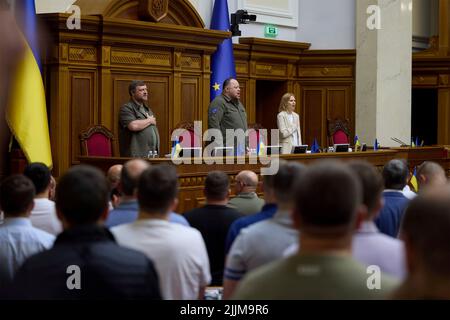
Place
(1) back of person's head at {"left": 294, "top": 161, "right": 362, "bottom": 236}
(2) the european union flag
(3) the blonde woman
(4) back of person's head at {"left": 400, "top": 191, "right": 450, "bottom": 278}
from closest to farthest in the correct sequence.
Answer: (4) back of person's head at {"left": 400, "top": 191, "right": 450, "bottom": 278}, (1) back of person's head at {"left": 294, "top": 161, "right": 362, "bottom": 236}, (3) the blonde woman, (2) the european union flag

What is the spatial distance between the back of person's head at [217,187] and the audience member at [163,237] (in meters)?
1.49

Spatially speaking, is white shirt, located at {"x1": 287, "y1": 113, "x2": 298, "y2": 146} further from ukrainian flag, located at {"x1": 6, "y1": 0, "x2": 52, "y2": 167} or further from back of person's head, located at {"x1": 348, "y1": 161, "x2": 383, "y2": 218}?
back of person's head, located at {"x1": 348, "y1": 161, "x2": 383, "y2": 218}

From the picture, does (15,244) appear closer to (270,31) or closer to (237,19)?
(237,19)

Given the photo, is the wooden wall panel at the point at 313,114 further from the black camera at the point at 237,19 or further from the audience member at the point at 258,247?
the audience member at the point at 258,247

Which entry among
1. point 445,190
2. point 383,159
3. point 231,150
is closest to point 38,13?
point 231,150

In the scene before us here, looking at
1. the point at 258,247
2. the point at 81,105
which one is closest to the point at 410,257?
the point at 258,247

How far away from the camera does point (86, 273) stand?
109 inches

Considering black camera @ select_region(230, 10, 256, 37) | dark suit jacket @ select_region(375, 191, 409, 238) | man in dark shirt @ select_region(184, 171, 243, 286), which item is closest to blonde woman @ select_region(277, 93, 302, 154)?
black camera @ select_region(230, 10, 256, 37)

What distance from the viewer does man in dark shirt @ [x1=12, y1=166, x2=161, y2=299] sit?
277cm

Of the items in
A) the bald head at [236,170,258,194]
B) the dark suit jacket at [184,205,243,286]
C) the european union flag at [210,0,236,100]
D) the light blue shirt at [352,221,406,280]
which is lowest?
the dark suit jacket at [184,205,243,286]

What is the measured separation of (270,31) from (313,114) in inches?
70.9

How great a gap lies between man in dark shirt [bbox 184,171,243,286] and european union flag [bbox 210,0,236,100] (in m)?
7.50

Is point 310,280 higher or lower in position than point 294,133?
lower
